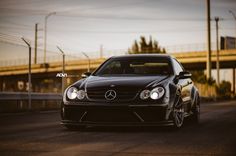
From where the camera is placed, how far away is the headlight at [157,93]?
27.7 ft

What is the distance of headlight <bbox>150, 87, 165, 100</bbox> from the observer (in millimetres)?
8441

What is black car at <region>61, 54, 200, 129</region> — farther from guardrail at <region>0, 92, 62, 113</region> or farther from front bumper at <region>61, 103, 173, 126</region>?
guardrail at <region>0, 92, 62, 113</region>

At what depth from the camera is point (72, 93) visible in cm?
873

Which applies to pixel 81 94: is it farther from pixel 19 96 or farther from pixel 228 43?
pixel 228 43

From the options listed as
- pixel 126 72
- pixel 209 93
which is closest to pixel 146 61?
pixel 126 72

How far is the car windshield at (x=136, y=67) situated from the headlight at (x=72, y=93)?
Answer: 3.88 feet

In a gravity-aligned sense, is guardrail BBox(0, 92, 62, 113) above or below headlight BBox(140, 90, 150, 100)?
below

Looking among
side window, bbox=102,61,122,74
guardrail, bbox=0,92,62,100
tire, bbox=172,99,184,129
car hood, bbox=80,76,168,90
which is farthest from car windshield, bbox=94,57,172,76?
guardrail, bbox=0,92,62,100

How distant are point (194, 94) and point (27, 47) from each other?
877 cm

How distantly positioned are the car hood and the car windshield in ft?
1.76

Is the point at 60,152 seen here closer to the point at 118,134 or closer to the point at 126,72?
the point at 118,134

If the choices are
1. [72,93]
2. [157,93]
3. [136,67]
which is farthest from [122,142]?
[136,67]

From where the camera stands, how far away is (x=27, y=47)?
59.9 ft

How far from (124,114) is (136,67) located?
1.87 metres
